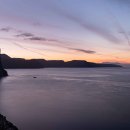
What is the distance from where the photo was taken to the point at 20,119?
3709 centimetres

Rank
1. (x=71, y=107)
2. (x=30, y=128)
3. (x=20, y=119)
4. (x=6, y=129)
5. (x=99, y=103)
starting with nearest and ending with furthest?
(x=6, y=129) < (x=30, y=128) < (x=20, y=119) < (x=71, y=107) < (x=99, y=103)

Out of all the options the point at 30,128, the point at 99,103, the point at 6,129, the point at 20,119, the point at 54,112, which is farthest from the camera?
the point at 99,103

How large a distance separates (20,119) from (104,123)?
12.8 meters

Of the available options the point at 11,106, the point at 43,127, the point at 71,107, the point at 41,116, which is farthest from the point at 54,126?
the point at 11,106

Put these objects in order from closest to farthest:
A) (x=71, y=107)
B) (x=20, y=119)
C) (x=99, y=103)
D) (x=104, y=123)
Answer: (x=104, y=123) < (x=20, y=119) < (x=71, y=107) < (x=99, y=103)

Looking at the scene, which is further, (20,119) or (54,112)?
(54,112)

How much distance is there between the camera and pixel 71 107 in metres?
47.1

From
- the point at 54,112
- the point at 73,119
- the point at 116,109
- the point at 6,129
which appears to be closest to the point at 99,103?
the point at 116,109

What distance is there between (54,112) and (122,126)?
44.8 feet

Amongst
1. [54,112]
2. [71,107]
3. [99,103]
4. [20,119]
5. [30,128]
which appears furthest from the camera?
[99,103]

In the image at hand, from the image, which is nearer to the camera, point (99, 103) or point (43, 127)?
point (43, 127)

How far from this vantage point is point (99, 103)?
2050 inches

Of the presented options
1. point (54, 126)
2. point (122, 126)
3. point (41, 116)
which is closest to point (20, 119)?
point (41, 116)

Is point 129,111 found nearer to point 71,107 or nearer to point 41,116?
point 71,107
